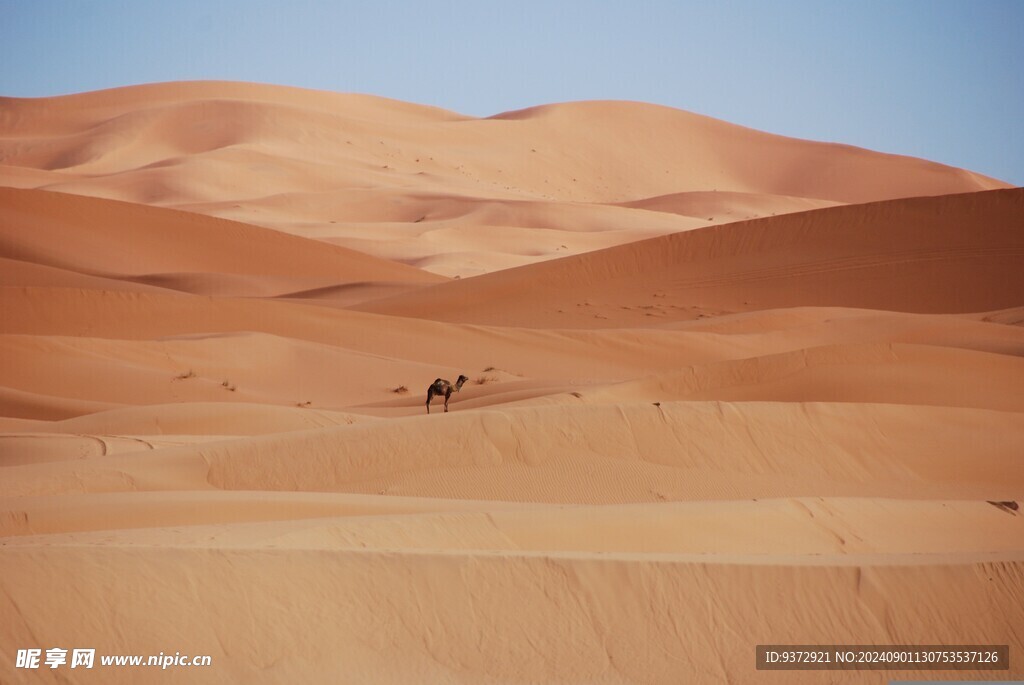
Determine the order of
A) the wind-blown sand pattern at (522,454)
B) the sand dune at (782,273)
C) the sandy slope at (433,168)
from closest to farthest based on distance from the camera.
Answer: the wind-blown sand pattern at (522,454) < the sand dune at (782,273) < the sandy slope at (433,168)

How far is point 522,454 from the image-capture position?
9703 millimetres

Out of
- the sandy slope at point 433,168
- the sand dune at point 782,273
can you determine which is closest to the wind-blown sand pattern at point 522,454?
the sand dune at point 782,273

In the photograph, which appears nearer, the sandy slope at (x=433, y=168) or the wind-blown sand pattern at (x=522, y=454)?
the wind-blown sand pattern at (x=522, y=454)

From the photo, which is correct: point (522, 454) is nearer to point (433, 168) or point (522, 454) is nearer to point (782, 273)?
point (782, 273)

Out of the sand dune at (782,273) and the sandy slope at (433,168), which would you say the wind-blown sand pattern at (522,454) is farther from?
the sandy slope at (433,168)

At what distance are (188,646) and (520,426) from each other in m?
5.36

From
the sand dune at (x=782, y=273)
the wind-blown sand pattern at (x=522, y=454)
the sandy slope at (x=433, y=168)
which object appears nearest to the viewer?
the wind-blown sand pattern at (x=522, y=454)

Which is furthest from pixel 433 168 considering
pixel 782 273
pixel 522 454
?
pixel 522 454

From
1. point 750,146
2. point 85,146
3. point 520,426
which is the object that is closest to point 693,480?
point 520,426

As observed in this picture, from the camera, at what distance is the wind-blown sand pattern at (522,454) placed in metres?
5.14

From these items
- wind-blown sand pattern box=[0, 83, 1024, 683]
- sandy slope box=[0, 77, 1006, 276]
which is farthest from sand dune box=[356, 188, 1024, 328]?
sandy slope box=[0, 77, 1006, 276]

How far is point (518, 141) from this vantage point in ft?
311

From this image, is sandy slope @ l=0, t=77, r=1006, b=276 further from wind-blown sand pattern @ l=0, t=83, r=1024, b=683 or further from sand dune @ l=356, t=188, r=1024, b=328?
wind-blown sand pattern @ l=0, t=83, r=1024, b=683

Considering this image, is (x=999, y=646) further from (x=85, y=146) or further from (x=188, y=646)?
(x=85, y=146)
